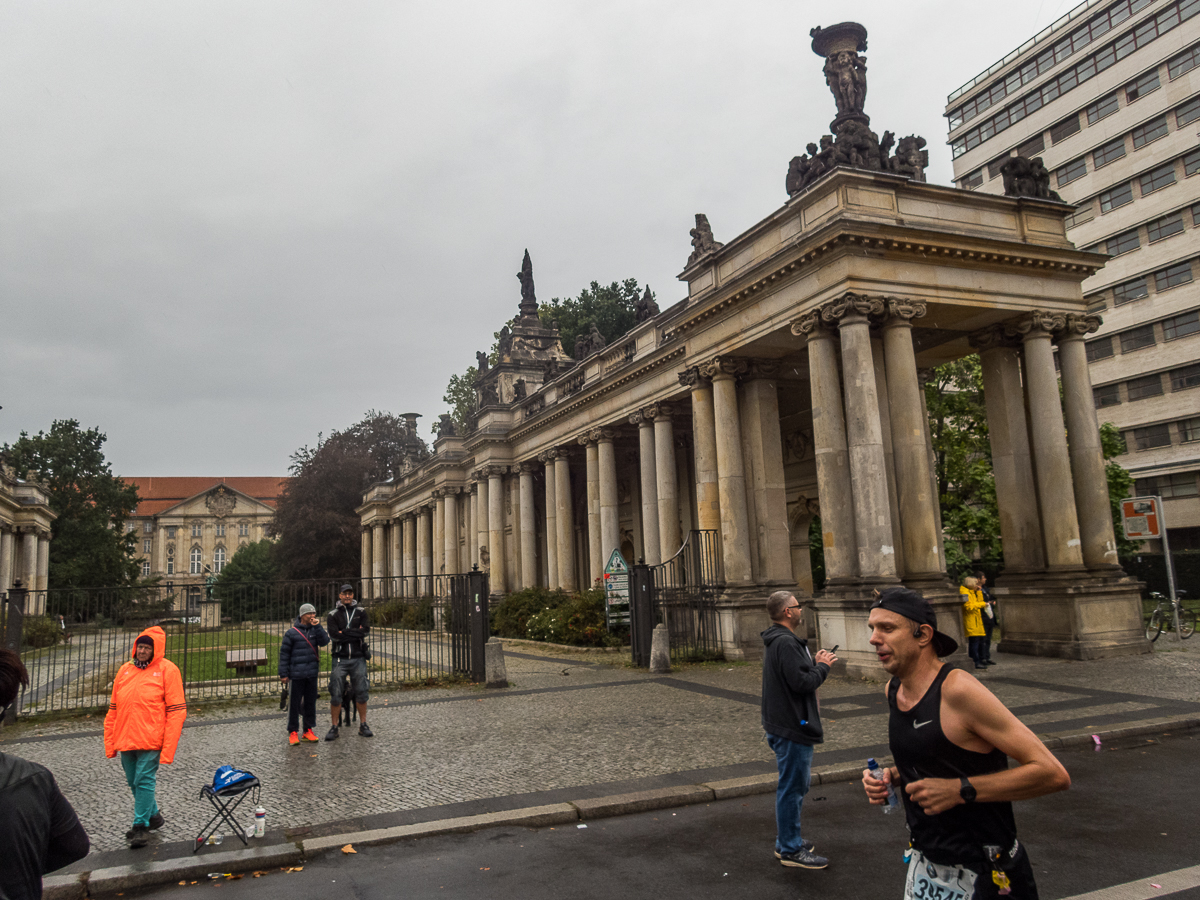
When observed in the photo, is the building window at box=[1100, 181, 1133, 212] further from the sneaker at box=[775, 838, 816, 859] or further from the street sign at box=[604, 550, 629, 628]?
the sneaker at box=[775, 838, 816, 859]

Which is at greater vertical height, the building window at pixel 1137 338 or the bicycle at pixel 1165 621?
the building window at pixel 1137 338

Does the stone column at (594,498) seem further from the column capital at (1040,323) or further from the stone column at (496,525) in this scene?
the column capital at (1040,323)

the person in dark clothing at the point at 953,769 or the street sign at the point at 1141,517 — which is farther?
the street sign at the point at 1141,517

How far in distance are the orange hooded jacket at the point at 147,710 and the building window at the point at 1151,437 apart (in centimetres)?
4704

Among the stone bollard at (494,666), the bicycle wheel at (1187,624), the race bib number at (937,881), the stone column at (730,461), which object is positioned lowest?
the bicycle wheel at (1187,624)

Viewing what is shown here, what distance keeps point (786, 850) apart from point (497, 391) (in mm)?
36522

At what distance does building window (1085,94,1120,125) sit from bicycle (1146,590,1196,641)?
33175 millimetres

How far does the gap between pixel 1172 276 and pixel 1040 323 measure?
30.1 metres

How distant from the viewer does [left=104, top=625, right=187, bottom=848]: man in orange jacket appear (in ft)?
21.3

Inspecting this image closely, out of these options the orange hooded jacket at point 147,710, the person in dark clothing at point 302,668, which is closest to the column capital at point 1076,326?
the person in dark clothing at point 302,668

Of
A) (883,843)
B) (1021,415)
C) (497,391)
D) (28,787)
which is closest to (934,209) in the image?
(1021,415)

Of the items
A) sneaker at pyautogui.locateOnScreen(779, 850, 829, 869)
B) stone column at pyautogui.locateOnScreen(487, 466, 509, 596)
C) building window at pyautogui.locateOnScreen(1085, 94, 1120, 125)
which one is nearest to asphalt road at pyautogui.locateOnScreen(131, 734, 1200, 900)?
sneaker at pyautogui.locateOnScreen(779, 850, 829, 869)

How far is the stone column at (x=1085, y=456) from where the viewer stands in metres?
17.5

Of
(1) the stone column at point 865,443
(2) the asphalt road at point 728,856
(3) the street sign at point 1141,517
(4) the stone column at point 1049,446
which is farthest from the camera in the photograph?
(3) the street sign at point 1141,517
